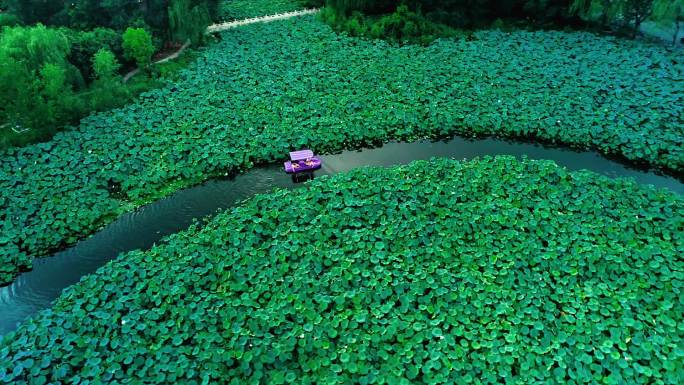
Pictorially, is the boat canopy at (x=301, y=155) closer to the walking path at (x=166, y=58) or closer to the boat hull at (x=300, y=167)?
the boat hull at (x=300, y=167)

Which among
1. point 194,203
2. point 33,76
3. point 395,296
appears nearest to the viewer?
point 395,296

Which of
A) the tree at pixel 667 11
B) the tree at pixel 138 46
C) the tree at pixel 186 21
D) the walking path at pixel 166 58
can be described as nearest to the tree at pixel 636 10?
the tree at pixel 667 11

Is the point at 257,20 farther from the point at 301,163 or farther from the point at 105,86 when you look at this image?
the point at 301,163

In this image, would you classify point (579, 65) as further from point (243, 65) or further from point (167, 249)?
point (167, 249)

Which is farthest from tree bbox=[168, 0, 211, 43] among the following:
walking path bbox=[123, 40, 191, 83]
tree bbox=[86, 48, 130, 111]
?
tree bbox=[86, 48, 130, 111]

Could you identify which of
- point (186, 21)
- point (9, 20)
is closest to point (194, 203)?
point (186, 21)

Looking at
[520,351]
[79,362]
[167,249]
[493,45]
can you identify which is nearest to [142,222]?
[167,249]
